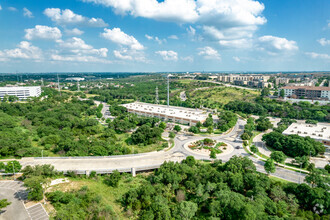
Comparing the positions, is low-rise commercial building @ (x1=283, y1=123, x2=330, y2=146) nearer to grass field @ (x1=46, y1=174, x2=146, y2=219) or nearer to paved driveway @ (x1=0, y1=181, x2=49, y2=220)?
grass field @ (x1=46, y1=174, x2=146, y2=219)

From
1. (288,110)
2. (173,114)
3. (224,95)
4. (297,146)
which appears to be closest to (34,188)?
(297,146)

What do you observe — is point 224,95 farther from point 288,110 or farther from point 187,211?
point 187,211

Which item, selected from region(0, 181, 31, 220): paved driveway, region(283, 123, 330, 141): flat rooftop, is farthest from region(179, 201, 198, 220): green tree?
region(283, 123, 330, 141): flat rooftop

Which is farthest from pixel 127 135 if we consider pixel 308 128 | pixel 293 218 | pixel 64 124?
pixel 308 128

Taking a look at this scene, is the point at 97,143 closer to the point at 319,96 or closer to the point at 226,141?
the point at 226,141

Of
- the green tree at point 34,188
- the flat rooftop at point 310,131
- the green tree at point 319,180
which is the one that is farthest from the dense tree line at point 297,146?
the green tree at point 34,188

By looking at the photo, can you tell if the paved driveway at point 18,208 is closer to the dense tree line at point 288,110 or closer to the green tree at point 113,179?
the green tree at point 113,179
